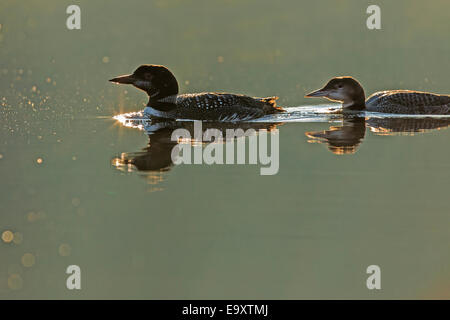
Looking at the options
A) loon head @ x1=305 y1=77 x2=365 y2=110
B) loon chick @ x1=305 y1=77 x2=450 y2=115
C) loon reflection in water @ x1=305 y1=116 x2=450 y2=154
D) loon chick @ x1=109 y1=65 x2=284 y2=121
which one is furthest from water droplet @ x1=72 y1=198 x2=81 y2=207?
loon head @ x1=305 y1=77 x2=365 y2=110

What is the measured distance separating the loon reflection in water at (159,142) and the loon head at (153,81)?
2.17 ft

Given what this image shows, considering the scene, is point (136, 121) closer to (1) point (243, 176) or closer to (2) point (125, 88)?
(1) point (243, 176)

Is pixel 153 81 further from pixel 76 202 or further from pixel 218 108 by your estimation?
pixel 76 202

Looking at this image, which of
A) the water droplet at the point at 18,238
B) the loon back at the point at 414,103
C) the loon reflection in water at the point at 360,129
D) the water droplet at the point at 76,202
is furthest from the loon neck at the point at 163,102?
the water droplet at the point at 18,238

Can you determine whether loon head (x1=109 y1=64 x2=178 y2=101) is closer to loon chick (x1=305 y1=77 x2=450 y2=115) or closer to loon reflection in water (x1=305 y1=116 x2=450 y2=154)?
loon chick (x1=305 y1=77 x2=450 y2=115)

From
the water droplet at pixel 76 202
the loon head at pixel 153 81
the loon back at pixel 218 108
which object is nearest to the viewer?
the water droplet at pixel 76 202

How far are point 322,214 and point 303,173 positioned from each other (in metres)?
1.35

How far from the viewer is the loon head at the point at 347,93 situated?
11633mm

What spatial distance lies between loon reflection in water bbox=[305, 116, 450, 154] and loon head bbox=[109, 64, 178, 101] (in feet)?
8.01

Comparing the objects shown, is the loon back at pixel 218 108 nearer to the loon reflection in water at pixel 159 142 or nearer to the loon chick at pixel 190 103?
the loon chick at pixel 190 103

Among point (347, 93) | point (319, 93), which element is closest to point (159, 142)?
point (319, 93)

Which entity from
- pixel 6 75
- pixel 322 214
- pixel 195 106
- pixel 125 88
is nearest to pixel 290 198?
pixel 322 214

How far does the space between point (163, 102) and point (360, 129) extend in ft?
9.50

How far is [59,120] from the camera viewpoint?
33.8 ft
